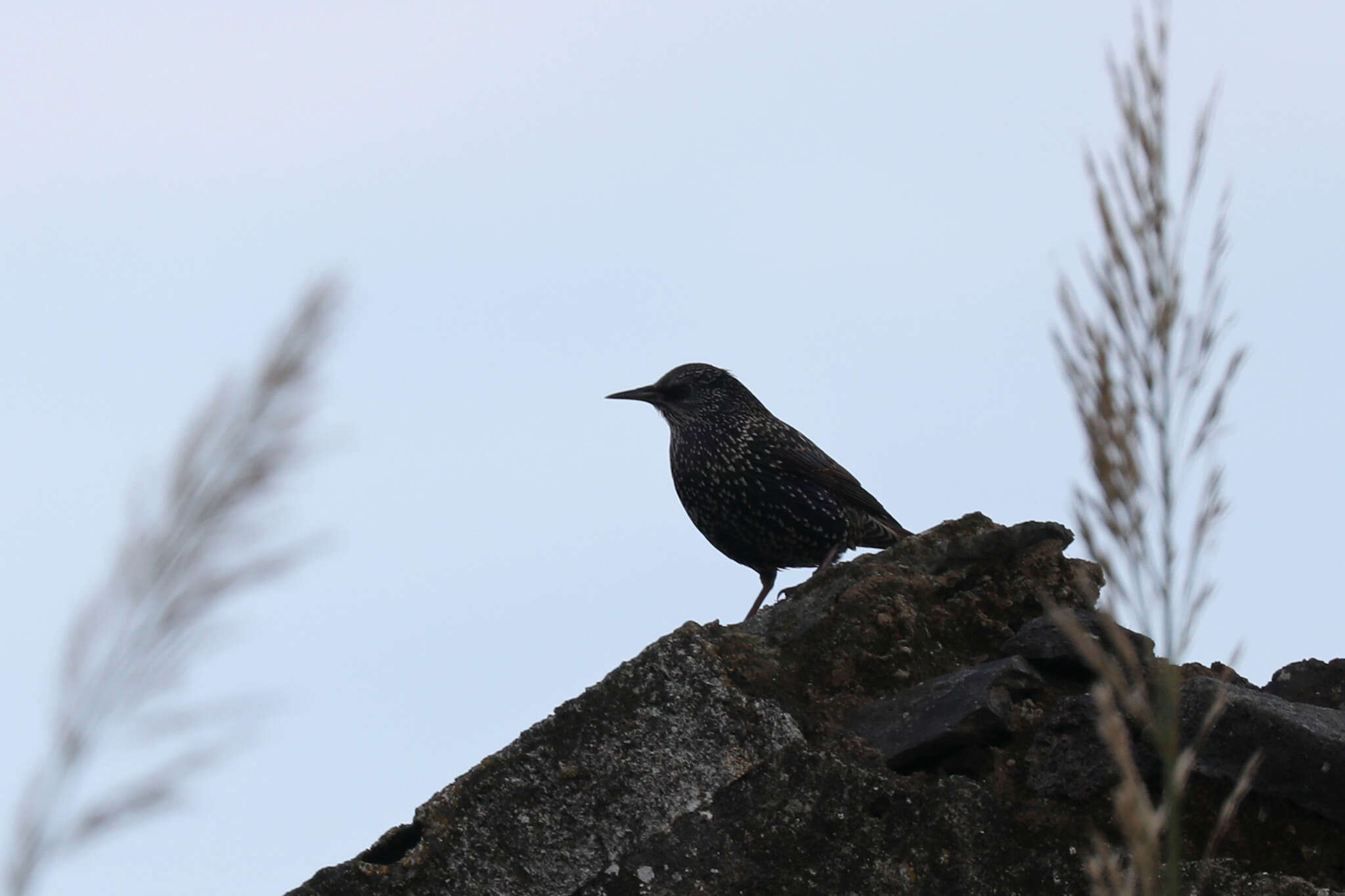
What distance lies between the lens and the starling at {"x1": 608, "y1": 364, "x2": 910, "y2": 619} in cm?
646

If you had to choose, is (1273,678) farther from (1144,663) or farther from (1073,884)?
(1073,884)

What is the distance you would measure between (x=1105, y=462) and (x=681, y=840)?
6.33ft

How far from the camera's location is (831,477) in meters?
6.62

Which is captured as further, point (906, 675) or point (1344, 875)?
point (906, 675)

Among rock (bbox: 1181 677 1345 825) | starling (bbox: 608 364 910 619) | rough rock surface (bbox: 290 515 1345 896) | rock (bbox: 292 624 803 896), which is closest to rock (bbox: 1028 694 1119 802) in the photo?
rough rock surface (bbox: 290 515 1345 896)

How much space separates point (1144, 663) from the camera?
10.5ft

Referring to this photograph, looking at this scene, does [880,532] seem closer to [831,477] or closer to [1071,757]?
[831,477]

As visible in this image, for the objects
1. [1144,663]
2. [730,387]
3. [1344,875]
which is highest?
[730,387]

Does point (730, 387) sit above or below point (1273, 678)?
above

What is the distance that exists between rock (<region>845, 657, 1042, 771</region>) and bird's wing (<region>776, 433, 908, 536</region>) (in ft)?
Result: 10.8

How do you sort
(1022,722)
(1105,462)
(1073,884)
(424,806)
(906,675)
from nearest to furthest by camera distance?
1. (1105,462)
2. (1073,884)
3. (424,806)
4. (1022,722)
5. (906,675)

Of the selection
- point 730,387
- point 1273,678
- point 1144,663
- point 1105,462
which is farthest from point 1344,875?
point 730,387

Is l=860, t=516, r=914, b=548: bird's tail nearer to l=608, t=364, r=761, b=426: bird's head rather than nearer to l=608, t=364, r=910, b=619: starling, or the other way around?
l=608, t=364, r=910, b=619: starling

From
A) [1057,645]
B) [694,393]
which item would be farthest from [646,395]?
[1057,645]
